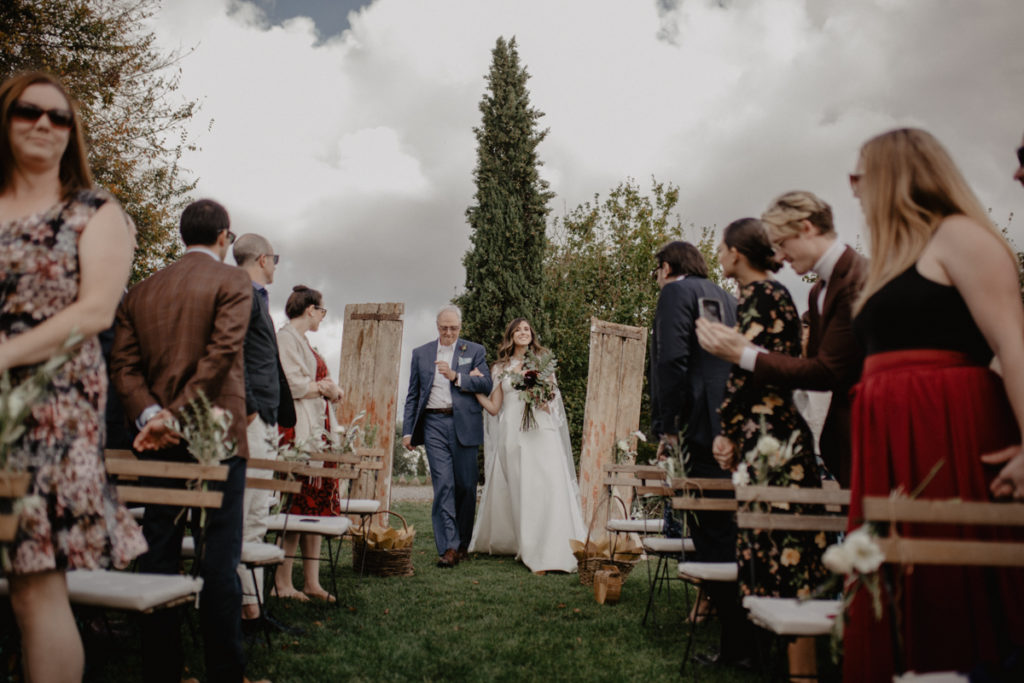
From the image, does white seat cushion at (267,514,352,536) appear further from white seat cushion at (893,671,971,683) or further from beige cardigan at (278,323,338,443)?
white seat cushion at (893,671,971,683)

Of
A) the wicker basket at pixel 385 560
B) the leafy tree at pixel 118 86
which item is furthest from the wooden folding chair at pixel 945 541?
the leafy tree at pixel 118 86

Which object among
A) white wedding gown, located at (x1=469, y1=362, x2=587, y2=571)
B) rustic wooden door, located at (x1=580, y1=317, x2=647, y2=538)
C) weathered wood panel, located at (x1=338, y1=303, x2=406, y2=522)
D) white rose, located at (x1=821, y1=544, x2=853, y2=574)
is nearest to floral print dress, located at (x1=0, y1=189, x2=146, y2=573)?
white rose, located at (x1=821, y1=544, x2=853, y2=574)

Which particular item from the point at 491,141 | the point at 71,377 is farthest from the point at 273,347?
the point at 491,141

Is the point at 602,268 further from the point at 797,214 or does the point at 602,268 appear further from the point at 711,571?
the point at 797,214

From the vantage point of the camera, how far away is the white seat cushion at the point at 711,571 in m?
3.04

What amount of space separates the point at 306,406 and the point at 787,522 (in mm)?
3577

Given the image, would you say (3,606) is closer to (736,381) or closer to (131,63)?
(736,381)

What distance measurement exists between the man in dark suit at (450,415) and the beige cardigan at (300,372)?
1.87 metres

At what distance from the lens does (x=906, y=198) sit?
1771 millimetres

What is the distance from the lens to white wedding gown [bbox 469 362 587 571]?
671 centimetres

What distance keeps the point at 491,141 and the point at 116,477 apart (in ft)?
44.8

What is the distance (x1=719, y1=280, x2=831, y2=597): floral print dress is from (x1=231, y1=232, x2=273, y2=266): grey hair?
110 inches

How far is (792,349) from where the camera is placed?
295cm

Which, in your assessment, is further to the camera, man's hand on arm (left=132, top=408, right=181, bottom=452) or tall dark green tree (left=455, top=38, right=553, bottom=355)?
tall dark green tree (left=455, top=38, right=553, bottom=355)
